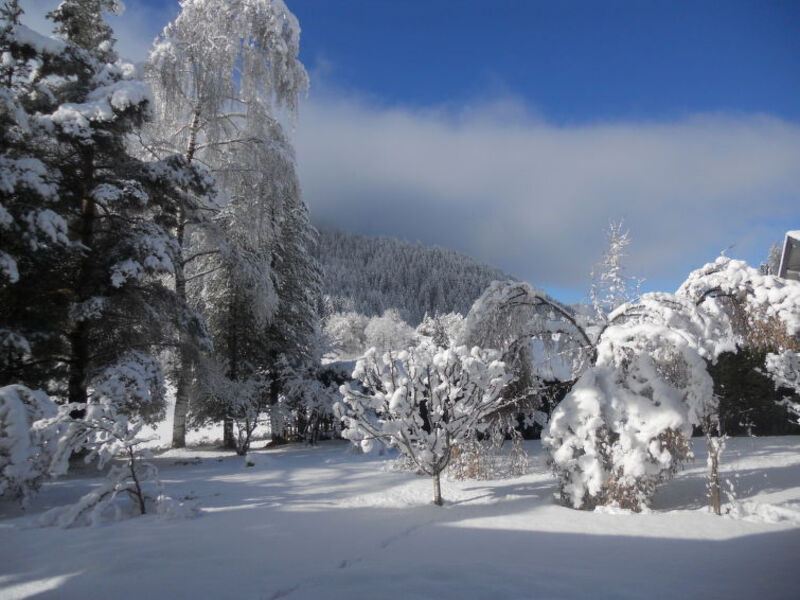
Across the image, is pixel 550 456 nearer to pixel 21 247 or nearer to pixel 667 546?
pixel 667 546

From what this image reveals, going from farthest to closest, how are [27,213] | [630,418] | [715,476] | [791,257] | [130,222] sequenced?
[791,257], [130,222], [27,213], [630,418], [715,476]

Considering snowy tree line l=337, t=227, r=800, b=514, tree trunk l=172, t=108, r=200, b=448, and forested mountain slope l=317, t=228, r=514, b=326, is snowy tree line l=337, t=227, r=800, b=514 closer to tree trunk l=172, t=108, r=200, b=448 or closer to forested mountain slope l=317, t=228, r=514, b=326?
tree trunk l=172, t=108, r=200, b=448

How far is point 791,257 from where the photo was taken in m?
12.5

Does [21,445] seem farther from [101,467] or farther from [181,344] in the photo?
[181,344]

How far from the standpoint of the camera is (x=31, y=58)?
8.04 m

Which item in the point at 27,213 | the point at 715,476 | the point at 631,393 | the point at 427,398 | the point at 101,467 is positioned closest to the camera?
the point at 101,467

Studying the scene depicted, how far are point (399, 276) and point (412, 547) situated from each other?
377ft

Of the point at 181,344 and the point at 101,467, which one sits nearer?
the point at 101,467

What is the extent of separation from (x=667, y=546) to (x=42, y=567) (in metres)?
5.39

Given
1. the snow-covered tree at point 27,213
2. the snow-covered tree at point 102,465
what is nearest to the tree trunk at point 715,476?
the snow-covered tree at point 102,465

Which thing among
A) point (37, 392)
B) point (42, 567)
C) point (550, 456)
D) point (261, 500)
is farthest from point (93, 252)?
point (550, 456)

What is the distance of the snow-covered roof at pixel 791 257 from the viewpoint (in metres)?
11.6

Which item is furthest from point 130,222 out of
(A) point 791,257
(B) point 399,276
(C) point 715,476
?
(B) point 399,276

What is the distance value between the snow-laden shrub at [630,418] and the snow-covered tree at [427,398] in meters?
1.12
